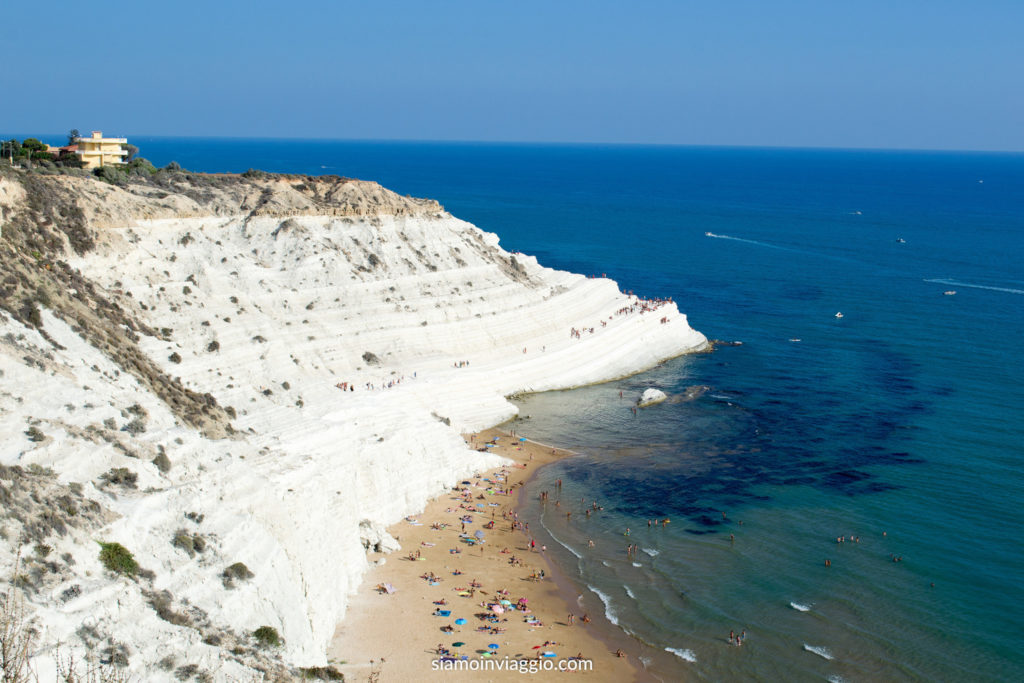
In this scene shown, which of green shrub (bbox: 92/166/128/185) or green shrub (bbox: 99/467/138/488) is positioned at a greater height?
green shrub (bbox: 92/166/128/185)

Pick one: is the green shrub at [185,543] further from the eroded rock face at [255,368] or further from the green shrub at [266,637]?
the green shrub at [266,637]

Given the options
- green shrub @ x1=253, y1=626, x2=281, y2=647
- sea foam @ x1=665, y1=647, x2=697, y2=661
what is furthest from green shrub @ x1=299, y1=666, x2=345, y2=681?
sea foam @ x1=665, y1=647, x2=697, y2=661

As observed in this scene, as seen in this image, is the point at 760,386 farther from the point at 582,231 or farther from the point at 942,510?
the point at 582,231

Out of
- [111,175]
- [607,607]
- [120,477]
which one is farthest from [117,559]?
[111,175]

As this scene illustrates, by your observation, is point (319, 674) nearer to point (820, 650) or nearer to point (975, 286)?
point (820, 650)

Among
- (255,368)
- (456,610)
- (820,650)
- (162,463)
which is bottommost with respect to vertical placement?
(456,610)

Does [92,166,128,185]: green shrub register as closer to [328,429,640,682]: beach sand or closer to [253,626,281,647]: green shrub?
[328,429,640,682]: beach sand
